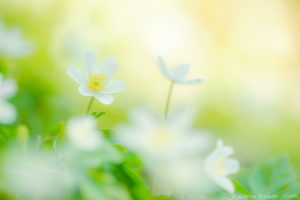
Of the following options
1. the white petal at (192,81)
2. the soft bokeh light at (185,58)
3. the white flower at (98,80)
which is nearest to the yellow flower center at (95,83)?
the white flower at (98,80)

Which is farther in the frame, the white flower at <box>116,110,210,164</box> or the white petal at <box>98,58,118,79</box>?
the white petal at <box>98,58,118,79</box>

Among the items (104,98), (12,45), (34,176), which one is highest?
(12,45)

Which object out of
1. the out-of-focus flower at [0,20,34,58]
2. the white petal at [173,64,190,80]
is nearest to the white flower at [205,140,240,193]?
the white petal at [173,64,190,80]

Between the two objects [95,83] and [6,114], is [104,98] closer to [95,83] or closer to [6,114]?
[95,83]

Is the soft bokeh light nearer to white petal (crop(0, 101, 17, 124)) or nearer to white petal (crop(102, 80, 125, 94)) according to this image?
white petal (crop(102, 80, 125, 94))

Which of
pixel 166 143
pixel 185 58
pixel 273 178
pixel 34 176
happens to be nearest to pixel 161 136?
pixel 166 143

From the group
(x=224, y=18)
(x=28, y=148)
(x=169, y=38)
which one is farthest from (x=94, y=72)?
(x=224, y=18)
